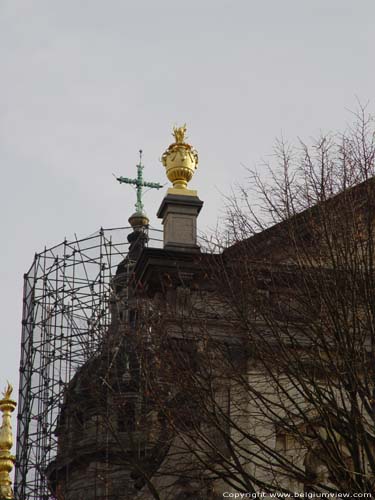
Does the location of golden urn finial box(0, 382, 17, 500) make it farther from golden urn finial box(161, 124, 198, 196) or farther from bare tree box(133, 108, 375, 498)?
bare tree box(133, 108, 375, 498)

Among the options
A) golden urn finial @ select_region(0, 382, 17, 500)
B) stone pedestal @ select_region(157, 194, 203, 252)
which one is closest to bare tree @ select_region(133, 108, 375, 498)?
stone pedestal @ select_region(157, 194, 203, 252)

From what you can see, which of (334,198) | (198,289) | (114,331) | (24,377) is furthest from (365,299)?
(24,377)

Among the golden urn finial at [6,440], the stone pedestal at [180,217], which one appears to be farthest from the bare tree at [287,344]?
the golden urn finial at [6,440]

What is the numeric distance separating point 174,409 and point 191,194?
11.2 m

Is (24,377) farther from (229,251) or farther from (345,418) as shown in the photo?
(345,418)

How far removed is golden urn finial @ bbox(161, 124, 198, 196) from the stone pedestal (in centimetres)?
35

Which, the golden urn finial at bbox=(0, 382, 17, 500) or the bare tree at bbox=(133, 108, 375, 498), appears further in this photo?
the golden urn finial at bbox=(0, 382, 17, 500)

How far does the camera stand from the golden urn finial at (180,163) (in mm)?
30766

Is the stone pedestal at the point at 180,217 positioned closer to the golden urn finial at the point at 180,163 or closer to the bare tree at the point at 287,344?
the golden urn finial at the point at 180,163

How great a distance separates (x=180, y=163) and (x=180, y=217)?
121 cm

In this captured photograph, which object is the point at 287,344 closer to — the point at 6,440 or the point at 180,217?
the point at 180,217

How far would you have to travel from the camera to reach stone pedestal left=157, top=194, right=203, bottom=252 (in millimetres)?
30281

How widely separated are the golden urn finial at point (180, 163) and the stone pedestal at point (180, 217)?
35 cm

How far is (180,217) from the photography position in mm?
30672
